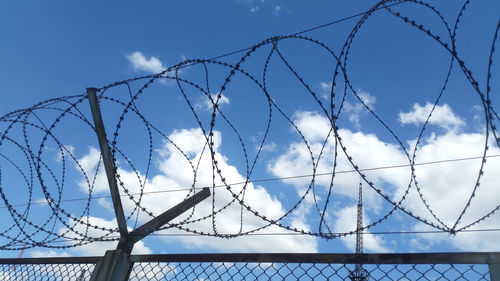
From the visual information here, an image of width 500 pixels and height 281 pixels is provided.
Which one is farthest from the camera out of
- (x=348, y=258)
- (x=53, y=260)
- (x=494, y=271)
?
(x=53, y=260)

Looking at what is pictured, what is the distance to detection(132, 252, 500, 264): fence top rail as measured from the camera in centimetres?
224

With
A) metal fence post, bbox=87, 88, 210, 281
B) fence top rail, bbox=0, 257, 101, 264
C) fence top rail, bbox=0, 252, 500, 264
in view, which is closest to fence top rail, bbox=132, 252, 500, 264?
fence top rail, bbox=0, 252, 500, 264

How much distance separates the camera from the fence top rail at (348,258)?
7.35 feet

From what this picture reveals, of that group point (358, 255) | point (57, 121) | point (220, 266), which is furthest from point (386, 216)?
point (57, 121)

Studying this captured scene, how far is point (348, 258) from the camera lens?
8.41 feet

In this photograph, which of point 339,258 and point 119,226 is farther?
point 119,226

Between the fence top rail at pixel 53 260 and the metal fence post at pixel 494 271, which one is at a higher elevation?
the fence top rail at pixel 53 260

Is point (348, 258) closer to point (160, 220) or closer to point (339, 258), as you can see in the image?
point (339, 258)

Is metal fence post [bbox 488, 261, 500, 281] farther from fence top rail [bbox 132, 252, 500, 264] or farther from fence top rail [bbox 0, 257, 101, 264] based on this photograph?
fence top rail [bbox 0, 257, 101, 264]

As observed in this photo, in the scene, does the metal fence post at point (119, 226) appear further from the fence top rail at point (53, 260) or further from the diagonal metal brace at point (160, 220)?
the fence top rail at point (53, 260)

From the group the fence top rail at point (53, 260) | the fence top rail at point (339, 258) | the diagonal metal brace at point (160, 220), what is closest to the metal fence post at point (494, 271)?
the fence top rail at point (339, 258)

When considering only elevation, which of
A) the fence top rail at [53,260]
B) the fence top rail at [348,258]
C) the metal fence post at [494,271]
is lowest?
→ the metal fence post at [494,271]

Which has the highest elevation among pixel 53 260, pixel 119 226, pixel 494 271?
pixel 119 226

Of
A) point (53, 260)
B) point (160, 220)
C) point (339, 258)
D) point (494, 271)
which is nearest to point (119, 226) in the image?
point (160, 220)
